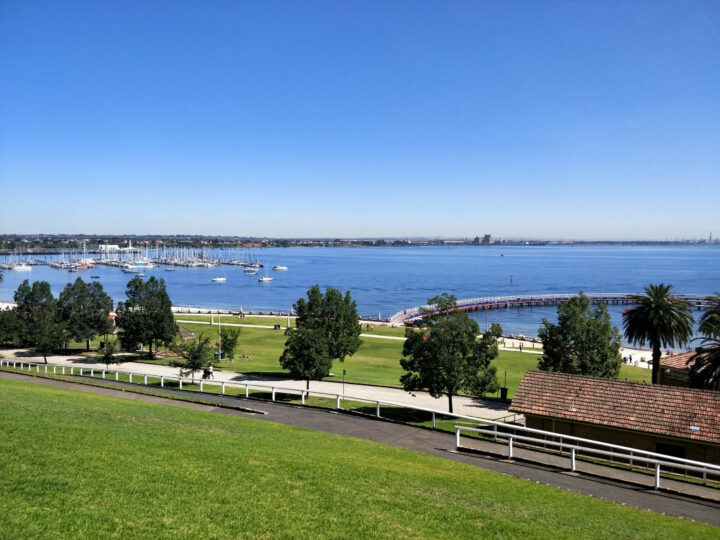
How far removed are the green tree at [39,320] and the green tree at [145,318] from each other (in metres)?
5.21

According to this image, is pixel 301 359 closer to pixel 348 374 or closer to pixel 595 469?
pixel 348 374

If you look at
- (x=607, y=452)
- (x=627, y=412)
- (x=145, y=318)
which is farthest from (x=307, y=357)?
(x=145, y=318)

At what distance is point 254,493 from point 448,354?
1684 centimetres

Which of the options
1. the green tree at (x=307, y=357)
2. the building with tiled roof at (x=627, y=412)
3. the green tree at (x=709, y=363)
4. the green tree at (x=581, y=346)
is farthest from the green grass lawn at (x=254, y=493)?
the green tree at (x=581, y=346)

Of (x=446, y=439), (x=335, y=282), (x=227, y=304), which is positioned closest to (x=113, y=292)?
(x=227, y=304)

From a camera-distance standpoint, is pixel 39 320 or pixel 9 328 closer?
pixel 39 320

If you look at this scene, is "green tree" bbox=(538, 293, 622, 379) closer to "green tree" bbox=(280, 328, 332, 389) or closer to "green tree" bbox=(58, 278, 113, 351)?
"green tree" bbox=(280, 328, 332, 389)

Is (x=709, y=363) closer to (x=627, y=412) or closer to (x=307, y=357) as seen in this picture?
(x=627, y=412)

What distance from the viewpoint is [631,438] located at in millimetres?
18625

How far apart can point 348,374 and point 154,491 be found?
31944 millimetres

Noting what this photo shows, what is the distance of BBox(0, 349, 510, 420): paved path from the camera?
29.2m

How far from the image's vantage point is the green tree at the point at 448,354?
25.6 meters

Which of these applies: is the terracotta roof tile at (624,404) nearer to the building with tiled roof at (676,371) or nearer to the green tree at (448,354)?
the green tree at (448,354)

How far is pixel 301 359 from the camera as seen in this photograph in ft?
104
